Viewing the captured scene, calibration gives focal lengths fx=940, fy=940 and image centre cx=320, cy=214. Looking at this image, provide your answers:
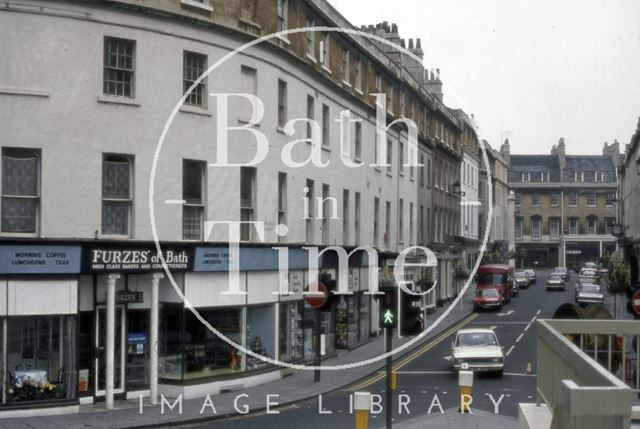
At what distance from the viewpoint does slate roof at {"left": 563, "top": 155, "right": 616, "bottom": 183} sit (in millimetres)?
139125

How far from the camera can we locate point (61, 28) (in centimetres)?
2448

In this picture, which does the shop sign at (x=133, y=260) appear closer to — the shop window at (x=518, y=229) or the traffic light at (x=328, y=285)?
the traffic light at (x=328, y=285)

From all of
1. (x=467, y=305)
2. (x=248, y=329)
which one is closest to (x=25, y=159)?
(x=248, y=329)

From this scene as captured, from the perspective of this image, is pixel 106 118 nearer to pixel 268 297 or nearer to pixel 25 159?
pixel 25 159

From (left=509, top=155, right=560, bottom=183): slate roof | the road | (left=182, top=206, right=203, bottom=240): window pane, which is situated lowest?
the road

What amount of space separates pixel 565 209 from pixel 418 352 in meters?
104

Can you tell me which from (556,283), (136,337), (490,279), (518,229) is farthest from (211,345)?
(518,229)

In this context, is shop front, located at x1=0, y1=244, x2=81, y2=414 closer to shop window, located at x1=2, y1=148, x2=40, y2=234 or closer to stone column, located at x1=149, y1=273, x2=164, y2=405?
shop window, located at x1=2, y1=148, x2=40, y2=234

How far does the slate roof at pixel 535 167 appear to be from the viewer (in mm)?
140125

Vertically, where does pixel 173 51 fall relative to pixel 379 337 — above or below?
above

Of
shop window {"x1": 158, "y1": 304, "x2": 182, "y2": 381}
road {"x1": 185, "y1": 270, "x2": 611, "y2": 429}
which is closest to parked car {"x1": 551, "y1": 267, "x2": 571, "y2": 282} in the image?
road {"x1": 185, "y1": 270, "x2": 611, "y2": 429}

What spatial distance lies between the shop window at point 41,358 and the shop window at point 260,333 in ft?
20.9

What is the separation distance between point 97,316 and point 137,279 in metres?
1.64

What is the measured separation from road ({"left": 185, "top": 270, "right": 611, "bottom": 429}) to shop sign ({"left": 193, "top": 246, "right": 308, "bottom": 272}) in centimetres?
464
